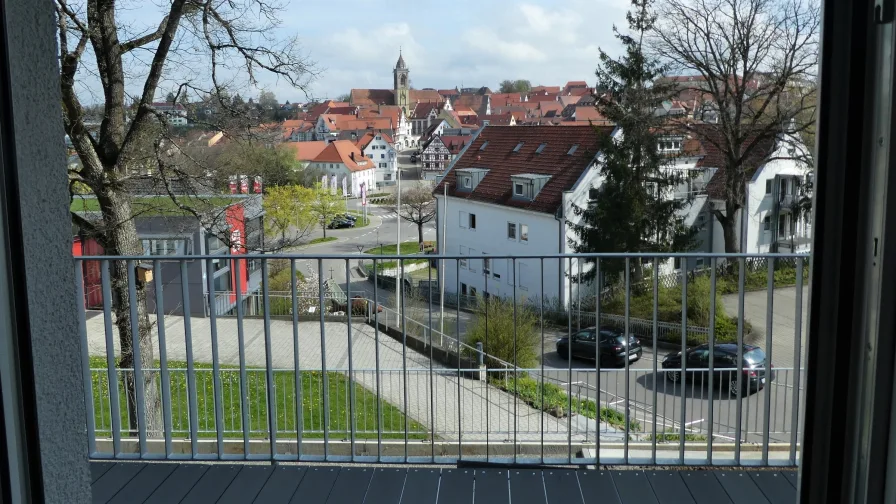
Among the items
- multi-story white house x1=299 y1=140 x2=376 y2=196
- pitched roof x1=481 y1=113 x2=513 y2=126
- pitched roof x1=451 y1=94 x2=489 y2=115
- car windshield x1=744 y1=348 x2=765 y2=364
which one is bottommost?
car windshield x1=744 y1=348 x2=765 y2=364

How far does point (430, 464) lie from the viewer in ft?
8.30

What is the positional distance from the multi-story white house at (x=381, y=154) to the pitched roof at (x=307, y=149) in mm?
2790

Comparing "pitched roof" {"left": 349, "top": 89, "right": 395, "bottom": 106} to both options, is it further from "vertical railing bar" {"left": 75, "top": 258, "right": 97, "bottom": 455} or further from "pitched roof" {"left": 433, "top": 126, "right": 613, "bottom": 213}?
"vertical railing bar" {"left": 75, "top": 258, "right": 97, "bottom": 455}

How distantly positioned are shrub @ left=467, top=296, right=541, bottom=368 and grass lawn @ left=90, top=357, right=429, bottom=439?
1.82ft

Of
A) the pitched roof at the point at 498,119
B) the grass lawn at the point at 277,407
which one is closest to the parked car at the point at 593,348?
the grass lawn at the point at 277,407

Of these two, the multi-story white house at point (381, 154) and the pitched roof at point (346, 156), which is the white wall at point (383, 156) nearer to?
the multi-story white house at point (381, 154)

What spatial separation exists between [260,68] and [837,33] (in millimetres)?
7763

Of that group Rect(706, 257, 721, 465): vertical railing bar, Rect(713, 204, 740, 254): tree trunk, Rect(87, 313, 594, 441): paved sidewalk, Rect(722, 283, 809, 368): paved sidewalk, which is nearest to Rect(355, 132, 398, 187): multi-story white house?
Rect(713, 204, 740, 254): tree trunk

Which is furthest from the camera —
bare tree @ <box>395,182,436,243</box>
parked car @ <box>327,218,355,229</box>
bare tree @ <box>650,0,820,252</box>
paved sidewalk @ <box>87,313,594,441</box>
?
bare tree @ <box>395,182,436,243</box>

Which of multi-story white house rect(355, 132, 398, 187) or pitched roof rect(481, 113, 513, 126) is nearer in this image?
pitched roof rect(481, 113, 513, 126)

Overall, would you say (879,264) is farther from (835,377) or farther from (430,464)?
(430,464)

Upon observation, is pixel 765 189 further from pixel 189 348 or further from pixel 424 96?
pixel 424 96

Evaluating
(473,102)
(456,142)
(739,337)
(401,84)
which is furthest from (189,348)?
(401,84)

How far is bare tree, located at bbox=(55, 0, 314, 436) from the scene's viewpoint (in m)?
7.00
